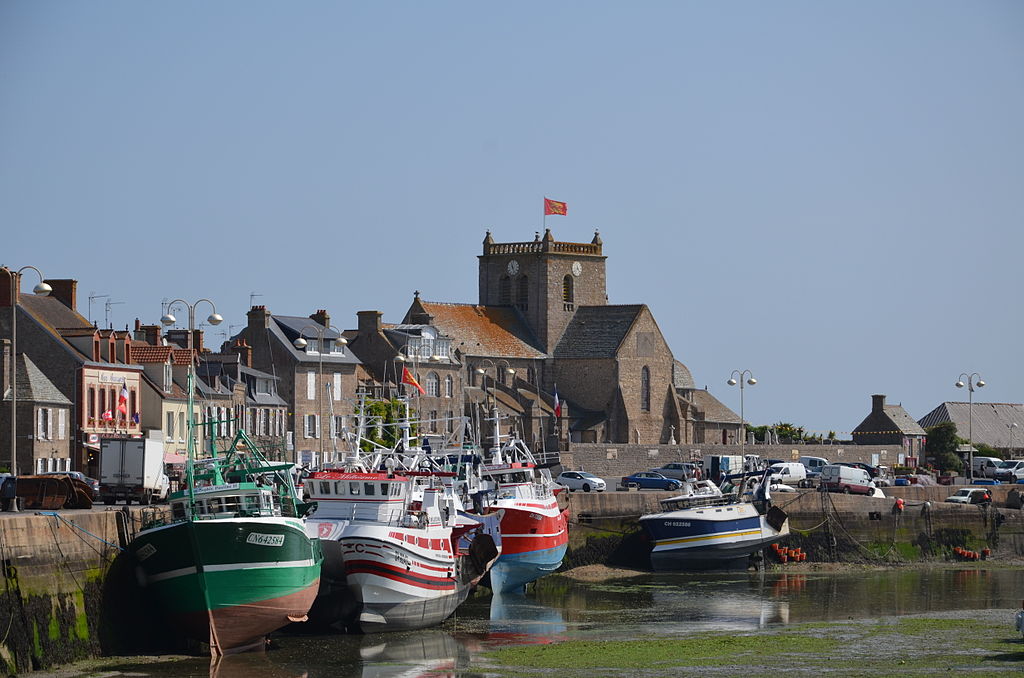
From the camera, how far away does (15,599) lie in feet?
113

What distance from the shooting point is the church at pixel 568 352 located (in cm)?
11244

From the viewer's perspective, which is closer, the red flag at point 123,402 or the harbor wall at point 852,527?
the harbor wall at point 852,527

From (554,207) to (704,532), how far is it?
60795 mm

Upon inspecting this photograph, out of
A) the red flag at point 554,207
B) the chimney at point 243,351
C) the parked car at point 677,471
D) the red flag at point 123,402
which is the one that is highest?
the red flag at point 554,207

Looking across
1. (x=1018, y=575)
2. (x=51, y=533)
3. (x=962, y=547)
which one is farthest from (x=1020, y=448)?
(x=51, y=533)

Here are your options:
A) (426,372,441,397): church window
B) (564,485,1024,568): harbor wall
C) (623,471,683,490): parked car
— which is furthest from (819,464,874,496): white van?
(426,372,441,397): church window

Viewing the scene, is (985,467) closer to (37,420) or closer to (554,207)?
(554,207)

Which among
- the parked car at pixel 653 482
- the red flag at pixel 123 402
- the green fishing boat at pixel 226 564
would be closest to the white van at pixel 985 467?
the parked car at pixel 653 482

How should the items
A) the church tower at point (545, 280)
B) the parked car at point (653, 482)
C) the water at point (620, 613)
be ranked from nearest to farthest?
the water at point (620, 613)
the parked car at point (653, 482)
the church tower at point (545, 280)

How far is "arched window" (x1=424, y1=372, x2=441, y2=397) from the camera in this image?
10262cm

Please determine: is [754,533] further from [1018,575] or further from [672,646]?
[672,646]

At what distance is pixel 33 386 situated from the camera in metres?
66.2

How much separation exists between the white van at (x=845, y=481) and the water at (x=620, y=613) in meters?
8.19

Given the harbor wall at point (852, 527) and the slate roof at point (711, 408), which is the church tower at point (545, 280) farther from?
the harbor wall at point (852, 527)
